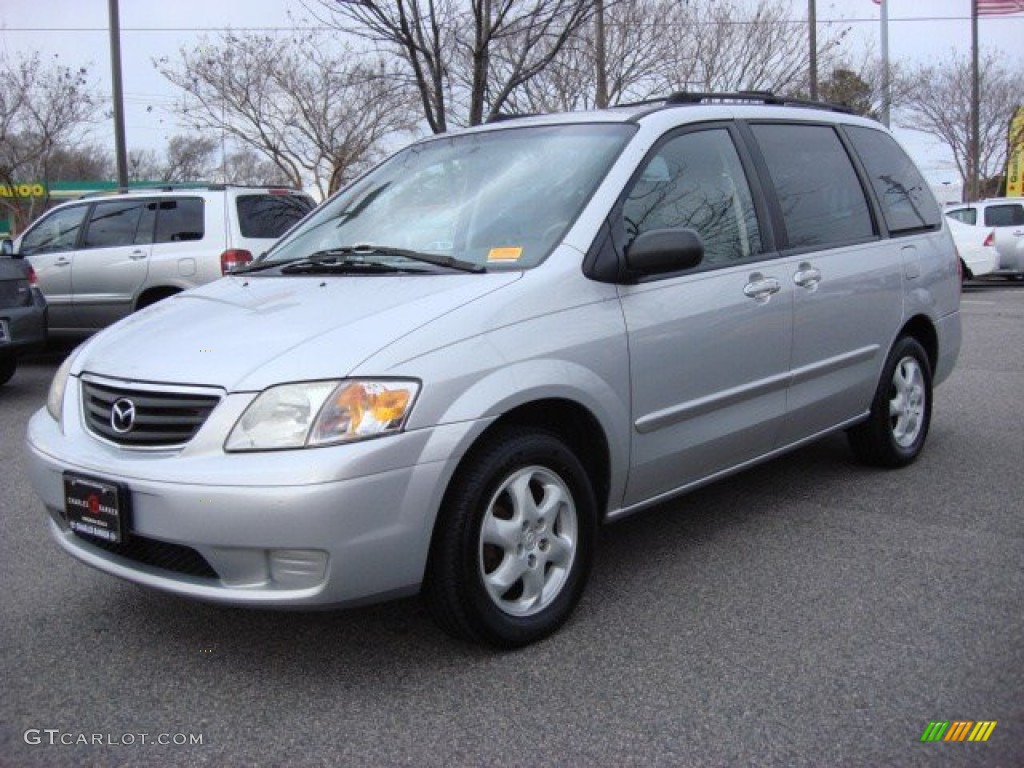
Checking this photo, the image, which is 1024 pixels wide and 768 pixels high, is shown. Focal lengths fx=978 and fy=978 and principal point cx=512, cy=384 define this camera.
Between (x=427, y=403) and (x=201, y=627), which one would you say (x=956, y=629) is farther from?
(x=201, y=627)

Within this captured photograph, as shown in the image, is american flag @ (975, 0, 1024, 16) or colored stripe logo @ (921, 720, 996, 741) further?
american flag @ (975, 0, 1024, 16)

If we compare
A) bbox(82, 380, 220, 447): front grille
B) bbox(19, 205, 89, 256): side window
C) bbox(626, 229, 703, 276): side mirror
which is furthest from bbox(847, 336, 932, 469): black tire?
bbox(19, 205, 89, 256): side window

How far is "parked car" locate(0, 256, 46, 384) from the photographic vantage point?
309 inches

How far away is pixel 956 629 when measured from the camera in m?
3.19

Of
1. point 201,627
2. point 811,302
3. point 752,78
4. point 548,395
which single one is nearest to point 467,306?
point 548,395

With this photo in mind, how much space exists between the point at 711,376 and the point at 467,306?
115 cm

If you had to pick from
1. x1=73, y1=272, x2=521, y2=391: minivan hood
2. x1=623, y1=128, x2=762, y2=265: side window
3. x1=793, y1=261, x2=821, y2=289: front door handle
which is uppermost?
x1=623, y1=128, x2=762, y2=265: side window

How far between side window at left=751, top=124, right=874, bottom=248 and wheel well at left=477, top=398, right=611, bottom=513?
58.3 inches

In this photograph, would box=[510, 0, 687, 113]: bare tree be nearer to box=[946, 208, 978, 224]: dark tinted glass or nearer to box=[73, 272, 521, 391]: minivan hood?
box=[946, 208, 978, 224]: dark tinted glass

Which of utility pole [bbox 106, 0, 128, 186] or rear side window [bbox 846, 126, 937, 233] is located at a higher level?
utility pole [bbox 106, 0, 128, 186]

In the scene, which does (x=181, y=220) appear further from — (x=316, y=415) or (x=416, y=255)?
(x=316, y=415)

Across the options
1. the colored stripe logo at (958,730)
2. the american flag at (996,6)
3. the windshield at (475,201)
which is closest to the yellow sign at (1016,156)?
the american flag at (996,6)

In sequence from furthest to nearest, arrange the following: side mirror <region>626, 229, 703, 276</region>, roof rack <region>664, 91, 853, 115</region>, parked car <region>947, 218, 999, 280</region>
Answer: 1. parked car <region>947, 218, 999, 280</region>
2. roof rack <region>664, 91, 853, 115</region>
3. side mirror <region>626, 229, 703, 276</region>

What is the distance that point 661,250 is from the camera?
3289mm
